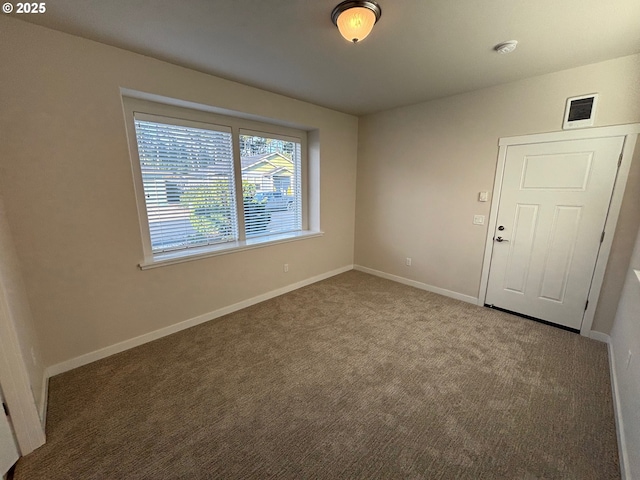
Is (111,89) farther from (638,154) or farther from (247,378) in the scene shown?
(638,154)

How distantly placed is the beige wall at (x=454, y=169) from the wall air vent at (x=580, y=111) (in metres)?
0.05

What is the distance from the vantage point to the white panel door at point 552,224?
7.86ft

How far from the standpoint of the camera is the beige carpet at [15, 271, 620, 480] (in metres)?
1.39

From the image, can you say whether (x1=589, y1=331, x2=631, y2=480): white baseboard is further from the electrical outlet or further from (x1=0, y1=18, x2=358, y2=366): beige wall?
(x1=0, y1=18, x2=358, y2=366): beige wall

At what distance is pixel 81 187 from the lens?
6.61 feet

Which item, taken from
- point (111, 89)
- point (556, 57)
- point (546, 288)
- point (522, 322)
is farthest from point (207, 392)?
point (556, 57)

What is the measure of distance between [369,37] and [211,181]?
6.83ft

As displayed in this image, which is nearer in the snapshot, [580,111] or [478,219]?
[580,111]

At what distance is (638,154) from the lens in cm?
218

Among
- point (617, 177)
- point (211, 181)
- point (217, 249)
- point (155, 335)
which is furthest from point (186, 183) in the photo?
point (617, 177)

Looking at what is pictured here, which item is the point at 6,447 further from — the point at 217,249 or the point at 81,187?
the point at 217,249

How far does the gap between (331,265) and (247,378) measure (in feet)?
8.16

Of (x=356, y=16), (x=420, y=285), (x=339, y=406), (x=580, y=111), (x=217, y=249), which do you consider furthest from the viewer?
(x=420, y=285)

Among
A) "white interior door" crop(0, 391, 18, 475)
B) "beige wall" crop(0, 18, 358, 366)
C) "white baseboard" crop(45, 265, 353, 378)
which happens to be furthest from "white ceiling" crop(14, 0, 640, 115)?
"white baseboard" crop(45, 265, 353, 378)
